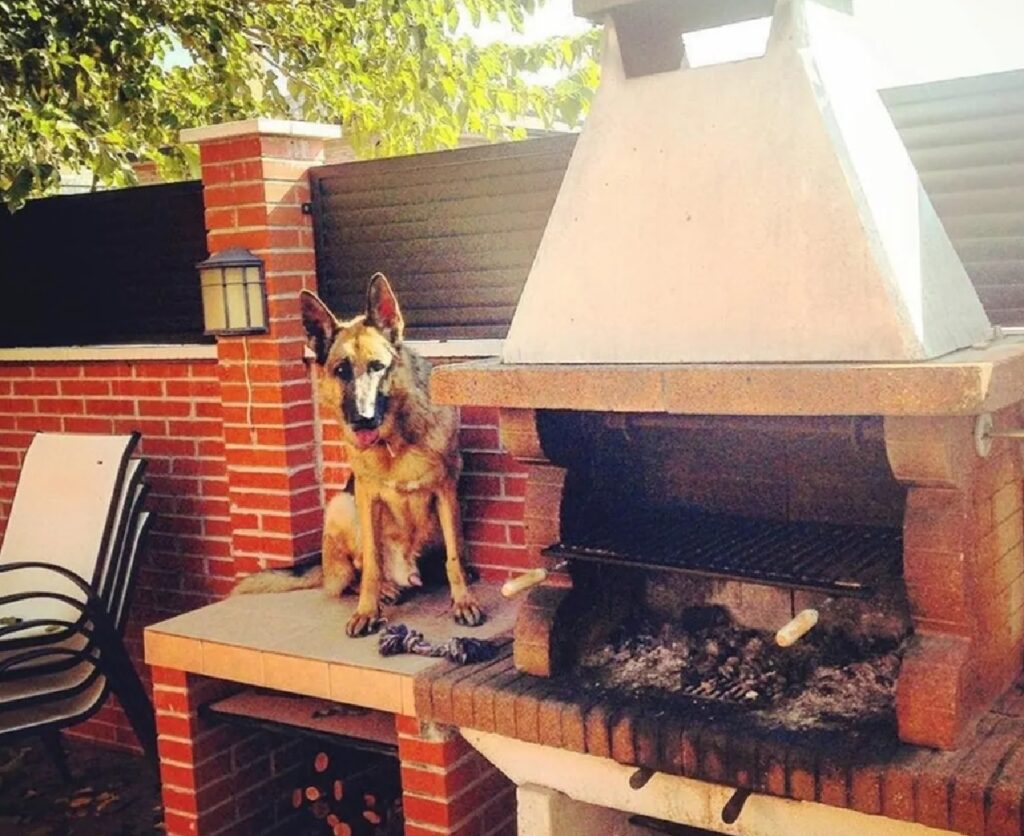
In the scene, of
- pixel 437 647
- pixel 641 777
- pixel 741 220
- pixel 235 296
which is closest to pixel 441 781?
pixel 437 647

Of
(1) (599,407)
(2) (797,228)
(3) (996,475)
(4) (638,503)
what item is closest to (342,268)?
(4) (638,503)

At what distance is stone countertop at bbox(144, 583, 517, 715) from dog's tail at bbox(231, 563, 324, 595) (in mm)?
37

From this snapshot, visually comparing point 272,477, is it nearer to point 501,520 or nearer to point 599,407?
point 501,520

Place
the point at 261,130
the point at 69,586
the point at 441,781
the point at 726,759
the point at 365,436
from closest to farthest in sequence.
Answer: the point at 726,759 → the point at 441,781 → the point at 365,436 → the point at 261,130 → the point at 69,586

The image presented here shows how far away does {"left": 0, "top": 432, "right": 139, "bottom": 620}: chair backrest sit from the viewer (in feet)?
13.3

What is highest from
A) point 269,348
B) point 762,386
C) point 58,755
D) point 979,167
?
point 979,167

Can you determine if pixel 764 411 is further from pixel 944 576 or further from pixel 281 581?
pixel 281 581

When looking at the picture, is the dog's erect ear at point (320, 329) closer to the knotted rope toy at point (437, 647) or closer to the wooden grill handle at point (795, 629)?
the knotted rope toy at point (437, 647)

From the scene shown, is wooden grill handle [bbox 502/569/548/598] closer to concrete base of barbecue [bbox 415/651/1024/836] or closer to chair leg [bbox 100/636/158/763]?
concrete base of barbecue [bbox 415/651/1024/836]

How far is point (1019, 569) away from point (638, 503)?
974mm

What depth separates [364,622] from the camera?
324 centimetres

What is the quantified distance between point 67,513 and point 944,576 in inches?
126

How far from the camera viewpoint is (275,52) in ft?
21.5

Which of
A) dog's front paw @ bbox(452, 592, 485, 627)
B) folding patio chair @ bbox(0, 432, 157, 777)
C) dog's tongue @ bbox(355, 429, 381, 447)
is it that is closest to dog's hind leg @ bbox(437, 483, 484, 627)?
dog's front paw @ bbox(452, 592, 485, 627)
